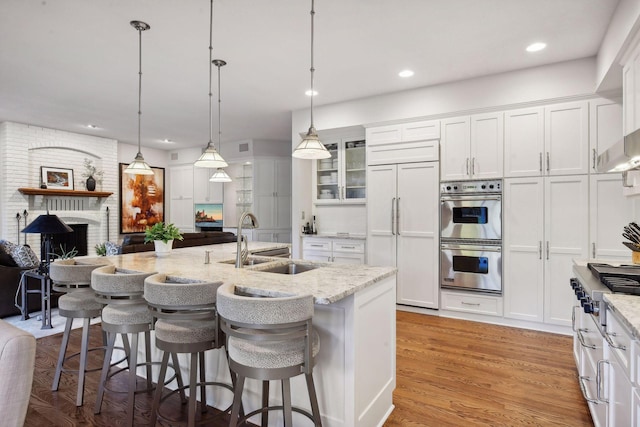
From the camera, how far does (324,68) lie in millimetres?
3793

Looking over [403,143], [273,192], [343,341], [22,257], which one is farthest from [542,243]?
[22,257]

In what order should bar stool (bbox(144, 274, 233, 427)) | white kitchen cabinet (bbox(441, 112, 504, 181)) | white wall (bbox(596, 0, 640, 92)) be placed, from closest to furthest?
bar stool (bbox(144, 274, 233, 427)) < white wall (bbox(596, 0, 640, 92)) < white kitchen cabinet (bbox(441, 112, 504, 181))

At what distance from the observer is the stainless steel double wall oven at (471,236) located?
3949mm

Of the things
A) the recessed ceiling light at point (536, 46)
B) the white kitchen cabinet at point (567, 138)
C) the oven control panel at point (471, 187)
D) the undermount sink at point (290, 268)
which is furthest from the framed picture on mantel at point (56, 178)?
the white kitchen cabinet at point (567, 138)

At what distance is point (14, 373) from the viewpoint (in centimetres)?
89

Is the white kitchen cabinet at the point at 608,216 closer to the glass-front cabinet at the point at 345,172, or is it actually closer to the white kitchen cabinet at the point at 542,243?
the white kitchen cabinet at the point at 542,243

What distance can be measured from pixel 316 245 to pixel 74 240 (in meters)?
5.16

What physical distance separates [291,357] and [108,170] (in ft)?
24.7

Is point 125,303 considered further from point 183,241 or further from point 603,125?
point 603,125

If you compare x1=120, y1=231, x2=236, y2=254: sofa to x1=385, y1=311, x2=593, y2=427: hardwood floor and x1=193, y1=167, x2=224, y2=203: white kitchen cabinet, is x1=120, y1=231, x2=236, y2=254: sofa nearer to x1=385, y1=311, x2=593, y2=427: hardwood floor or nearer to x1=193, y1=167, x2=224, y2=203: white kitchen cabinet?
x1=193, y1=167, x2=224, y2=203: white kitchen cabinet

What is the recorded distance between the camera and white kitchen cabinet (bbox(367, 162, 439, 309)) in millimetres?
4277

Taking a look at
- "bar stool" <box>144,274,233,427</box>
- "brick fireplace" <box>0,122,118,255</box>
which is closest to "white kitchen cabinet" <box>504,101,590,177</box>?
"bar stool" <box>144,274,233,427</box>

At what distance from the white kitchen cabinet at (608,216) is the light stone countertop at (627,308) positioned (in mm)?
2345

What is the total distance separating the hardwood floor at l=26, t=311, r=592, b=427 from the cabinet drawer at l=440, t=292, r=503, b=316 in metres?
0.35
